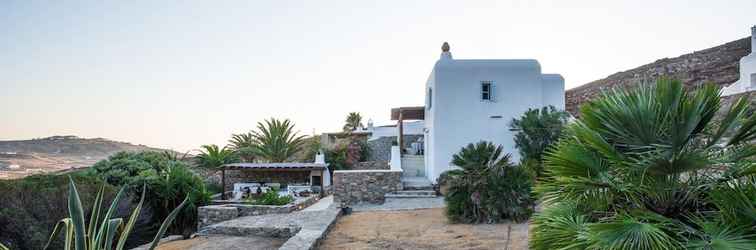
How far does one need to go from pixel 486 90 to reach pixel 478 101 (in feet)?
1.87

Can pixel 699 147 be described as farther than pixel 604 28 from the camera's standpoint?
No

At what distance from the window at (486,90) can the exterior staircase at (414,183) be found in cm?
393

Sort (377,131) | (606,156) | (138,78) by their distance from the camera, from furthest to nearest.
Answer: (377,131)
(138,78)
(606,156)

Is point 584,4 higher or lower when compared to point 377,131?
higher

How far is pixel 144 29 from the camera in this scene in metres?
13.9

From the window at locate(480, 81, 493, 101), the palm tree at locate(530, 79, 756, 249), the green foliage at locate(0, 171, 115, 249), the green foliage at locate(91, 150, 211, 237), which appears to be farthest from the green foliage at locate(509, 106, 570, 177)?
the green foliage at locate(0, 171, 115, 249)

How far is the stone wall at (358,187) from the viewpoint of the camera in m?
14.6

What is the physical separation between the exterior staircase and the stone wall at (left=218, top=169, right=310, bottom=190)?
17.1 feet

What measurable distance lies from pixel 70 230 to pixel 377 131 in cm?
2485

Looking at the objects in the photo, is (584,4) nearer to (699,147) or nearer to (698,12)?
(698,12)

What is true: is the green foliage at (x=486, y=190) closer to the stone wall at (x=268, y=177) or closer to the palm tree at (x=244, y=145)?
the stone wall at (x=268, y=177)

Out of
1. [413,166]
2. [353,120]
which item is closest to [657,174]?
[413,166]

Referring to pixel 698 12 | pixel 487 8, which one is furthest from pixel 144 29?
pixel 698 12

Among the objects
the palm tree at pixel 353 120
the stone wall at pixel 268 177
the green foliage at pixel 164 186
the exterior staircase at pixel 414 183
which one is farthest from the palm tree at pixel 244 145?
the palm tree at pixel 353 120
